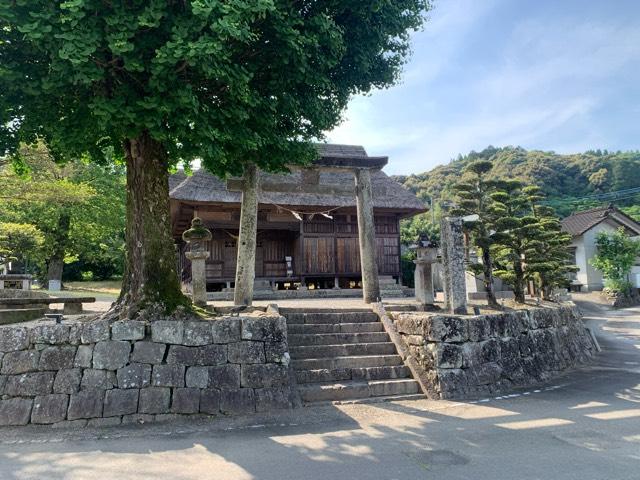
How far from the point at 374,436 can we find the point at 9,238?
20.1m

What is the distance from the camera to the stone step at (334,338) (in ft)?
24.5

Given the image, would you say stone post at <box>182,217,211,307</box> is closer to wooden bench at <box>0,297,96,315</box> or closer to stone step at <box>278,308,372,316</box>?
stone step at <box>278,308,372,316</box>

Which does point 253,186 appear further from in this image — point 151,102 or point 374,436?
point 374,436

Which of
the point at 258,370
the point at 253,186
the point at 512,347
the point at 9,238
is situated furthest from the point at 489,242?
the point at 9,238

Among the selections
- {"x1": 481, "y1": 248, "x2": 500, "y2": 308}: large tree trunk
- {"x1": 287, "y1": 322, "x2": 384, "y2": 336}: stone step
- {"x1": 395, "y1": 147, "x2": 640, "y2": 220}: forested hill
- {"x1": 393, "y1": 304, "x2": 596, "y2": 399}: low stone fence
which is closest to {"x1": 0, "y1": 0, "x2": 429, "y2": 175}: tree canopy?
{"x1": 287, "y1": 322, "x2": 384, "y2": 336}: stone step

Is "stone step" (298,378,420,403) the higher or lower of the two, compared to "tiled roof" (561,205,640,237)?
lower

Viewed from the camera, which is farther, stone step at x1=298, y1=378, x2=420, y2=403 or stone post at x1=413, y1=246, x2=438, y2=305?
stone post at x1=413, y1=246, x2=438, y2=305

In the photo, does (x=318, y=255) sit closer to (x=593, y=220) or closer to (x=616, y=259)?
(x=616, y=259)

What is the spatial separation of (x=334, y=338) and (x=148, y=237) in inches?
145

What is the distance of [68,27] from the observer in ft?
15.8

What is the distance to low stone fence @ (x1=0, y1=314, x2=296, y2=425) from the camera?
5.63 m

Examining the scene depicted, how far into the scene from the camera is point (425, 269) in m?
9.30

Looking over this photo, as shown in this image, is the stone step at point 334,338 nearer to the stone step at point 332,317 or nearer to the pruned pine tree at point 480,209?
the stone step at point 332,317

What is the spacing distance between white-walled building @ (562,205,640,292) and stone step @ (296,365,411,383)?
25708 mm
